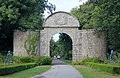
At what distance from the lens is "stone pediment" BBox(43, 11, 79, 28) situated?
48969 mm

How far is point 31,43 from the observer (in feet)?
160

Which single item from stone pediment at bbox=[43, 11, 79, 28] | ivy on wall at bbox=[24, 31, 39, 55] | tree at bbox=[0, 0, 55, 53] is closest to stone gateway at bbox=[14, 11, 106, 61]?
stone pediment at bbox=[43, 11, 79, 28]

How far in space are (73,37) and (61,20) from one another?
3194 millimetres

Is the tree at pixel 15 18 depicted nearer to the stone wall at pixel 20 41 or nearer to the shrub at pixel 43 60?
the stone wall at pixel 20 41

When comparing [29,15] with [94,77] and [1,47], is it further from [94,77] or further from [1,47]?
[94,77]

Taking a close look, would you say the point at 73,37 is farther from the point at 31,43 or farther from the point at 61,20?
the point at 31,43

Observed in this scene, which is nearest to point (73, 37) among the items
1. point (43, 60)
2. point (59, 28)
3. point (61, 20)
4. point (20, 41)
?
point (59, 28)

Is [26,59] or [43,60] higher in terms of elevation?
[26,59]

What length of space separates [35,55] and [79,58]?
657 centimetres

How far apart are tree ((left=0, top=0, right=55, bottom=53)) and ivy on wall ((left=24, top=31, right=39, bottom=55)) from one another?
1.56 m

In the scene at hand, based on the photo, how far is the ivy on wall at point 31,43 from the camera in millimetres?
48812

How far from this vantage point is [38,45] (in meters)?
49.8

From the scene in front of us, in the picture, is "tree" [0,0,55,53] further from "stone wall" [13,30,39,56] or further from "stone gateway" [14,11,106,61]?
"stone gateway" [14,11,106,61]

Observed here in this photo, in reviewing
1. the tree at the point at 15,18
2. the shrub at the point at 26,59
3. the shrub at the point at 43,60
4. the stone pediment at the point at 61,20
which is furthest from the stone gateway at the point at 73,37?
the shrub at the point at 26,59
